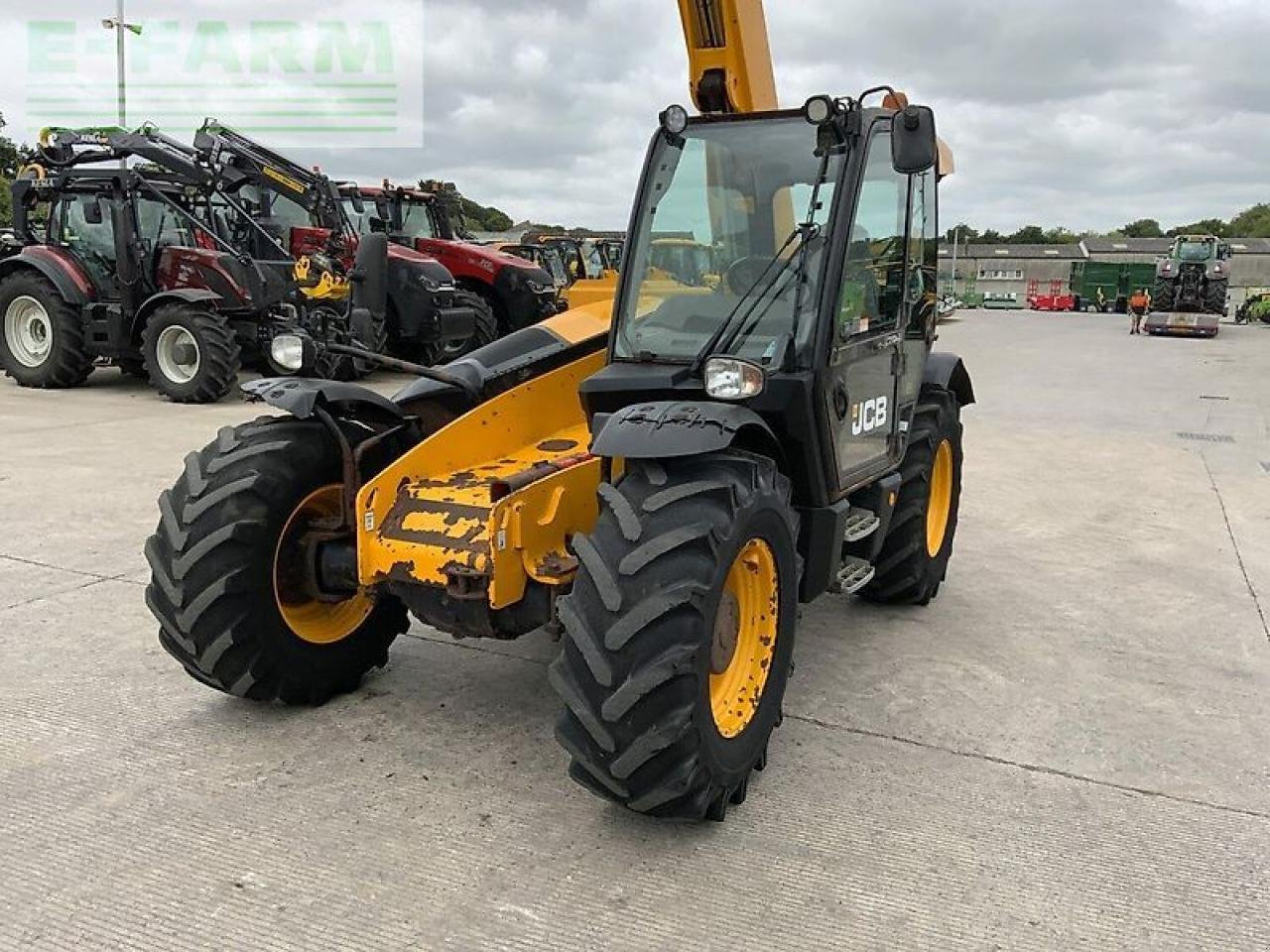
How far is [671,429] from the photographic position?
310cm

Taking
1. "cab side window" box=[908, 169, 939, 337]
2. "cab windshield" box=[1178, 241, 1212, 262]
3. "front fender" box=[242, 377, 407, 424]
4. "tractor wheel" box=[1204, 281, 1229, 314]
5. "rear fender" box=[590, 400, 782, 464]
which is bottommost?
"rear fender" box=[590, 400, 782, 464]

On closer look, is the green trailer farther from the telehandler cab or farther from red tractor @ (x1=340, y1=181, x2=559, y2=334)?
the telehandler cab

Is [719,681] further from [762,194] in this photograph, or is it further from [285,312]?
[285,312]

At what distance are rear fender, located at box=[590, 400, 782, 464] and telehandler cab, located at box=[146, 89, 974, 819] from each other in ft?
0.04

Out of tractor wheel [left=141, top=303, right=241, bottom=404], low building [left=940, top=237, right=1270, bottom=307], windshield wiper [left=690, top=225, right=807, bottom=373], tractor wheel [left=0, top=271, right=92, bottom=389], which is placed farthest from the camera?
low building [left=940, top=237, right=1270, bottom=307]

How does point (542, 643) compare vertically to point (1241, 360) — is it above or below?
below

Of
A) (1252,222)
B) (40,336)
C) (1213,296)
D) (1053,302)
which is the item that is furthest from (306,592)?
(1252,222)

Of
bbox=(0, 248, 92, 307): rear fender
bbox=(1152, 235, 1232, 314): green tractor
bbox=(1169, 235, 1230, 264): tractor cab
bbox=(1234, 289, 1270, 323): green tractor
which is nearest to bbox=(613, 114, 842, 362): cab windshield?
bbox=(0, 248, 92, 307): rear fender

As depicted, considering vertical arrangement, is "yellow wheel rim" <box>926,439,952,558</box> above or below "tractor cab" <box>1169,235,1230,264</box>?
below

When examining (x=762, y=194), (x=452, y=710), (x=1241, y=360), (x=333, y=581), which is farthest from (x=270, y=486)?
(x=1241, y=360)

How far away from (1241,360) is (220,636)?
68.6 feet

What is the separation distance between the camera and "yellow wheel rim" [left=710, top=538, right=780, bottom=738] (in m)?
3.21

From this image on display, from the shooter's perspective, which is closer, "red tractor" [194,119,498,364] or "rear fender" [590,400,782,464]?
"rear fender" [590,400,782,464]

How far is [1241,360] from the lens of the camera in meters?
20.0
